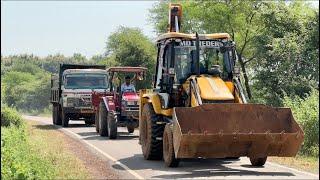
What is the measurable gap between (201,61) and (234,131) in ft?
8.13

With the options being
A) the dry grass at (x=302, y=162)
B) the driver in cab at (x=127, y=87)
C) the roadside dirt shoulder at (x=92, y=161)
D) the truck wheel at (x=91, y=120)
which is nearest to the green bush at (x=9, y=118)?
the truck wheel at (x=91, y=120)

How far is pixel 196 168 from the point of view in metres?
12.4

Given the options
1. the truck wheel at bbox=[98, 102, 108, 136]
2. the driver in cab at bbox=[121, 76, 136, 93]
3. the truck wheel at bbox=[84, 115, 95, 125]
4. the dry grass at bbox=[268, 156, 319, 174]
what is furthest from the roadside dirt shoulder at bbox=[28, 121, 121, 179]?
the truck wheel at bbox=[84, 115, 95, 125]

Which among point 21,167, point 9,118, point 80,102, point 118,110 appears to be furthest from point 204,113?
point 9,118

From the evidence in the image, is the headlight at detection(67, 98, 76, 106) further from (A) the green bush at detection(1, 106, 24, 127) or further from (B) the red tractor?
(A) the green bush at detection(1, 106, 24, 127)

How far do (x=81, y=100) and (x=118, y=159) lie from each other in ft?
42.4

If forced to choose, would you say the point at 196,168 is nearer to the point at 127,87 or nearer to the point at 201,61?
the point at 201,61

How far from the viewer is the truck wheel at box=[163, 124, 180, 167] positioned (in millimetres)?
12141

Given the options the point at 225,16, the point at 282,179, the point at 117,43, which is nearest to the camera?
the point at 282,179

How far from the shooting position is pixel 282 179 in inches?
430

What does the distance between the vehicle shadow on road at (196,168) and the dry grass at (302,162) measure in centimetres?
108

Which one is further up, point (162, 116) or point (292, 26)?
point (292, 26)

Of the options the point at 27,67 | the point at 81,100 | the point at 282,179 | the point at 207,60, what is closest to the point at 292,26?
the point at 81,100

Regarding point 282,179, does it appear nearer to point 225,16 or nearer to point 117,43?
point 225,16
